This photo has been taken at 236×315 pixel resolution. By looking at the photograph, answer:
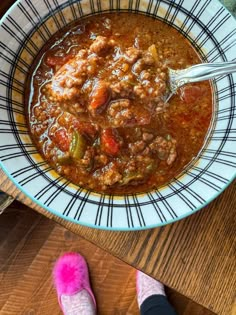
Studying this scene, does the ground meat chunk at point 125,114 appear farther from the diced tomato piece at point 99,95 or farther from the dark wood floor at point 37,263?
the dark wood floor at point 37,263

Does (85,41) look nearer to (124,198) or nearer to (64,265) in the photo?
(124,198)

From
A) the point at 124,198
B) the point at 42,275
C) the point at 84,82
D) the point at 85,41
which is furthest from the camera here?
the point at 42,275

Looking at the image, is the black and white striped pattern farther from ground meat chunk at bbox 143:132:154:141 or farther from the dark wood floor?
the dark wood floor

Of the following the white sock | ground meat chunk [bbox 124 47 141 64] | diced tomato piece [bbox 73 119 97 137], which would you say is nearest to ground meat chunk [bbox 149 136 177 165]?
diced tomato piece [bbox 73 119 97 137]

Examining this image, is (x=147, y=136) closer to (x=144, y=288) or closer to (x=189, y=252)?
(x=189, y=252)

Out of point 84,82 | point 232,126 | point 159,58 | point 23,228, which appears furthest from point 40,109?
point 23,228

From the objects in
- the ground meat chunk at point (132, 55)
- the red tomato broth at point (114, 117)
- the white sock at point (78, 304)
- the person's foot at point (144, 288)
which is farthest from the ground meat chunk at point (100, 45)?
the white sock at point (78, 304)
